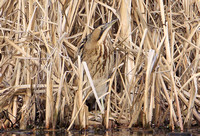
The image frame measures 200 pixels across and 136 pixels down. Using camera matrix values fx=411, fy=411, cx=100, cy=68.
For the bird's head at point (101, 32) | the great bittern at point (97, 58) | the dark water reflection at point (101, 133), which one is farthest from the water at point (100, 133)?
the bird's head at point (101, 32)

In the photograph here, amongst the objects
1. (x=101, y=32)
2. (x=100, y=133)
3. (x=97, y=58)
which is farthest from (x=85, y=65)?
(x=97, y=58)

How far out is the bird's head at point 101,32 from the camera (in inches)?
163

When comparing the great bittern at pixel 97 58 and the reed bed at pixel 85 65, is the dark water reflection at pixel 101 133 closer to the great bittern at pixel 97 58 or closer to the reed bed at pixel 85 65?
the reed bed at pixel 85 65

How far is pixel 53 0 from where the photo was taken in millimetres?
4074

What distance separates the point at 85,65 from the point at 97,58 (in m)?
0.93

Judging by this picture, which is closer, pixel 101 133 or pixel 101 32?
pixel 101 133

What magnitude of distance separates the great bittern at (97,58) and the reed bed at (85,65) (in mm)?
100

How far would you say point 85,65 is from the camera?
3518 mm

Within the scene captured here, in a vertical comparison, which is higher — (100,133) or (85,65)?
(85,65)

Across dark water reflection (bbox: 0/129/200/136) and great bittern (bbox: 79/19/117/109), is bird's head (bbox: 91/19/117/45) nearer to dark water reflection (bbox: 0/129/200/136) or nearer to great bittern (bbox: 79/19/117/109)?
great bittern (bbox: 79/19/117/109)

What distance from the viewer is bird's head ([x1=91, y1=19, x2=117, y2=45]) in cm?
413

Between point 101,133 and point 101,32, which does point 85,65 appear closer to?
point 101,133

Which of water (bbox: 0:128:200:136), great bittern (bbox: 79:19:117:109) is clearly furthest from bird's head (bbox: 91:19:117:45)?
water (bbox: 0:128:200:136)

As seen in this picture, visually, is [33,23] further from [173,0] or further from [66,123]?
[173,0]
